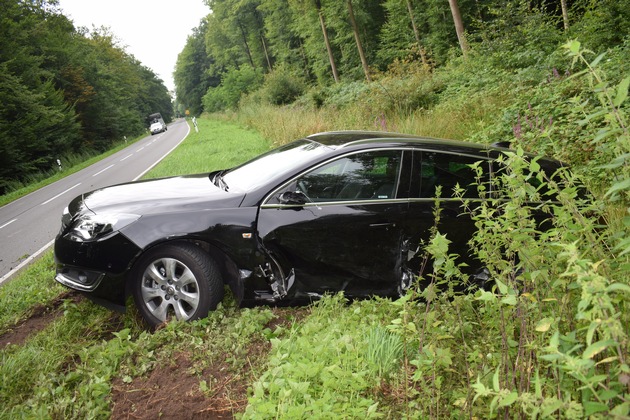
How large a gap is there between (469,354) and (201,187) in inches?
109

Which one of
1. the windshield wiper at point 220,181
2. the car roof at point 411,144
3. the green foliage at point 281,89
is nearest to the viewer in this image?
the car roof at point 411,144

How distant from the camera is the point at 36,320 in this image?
3996 millimetres

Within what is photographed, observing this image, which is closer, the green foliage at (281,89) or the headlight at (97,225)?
the headlight at (97,225)

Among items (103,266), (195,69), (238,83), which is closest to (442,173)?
(103,266)

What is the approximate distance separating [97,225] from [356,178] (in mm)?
2206

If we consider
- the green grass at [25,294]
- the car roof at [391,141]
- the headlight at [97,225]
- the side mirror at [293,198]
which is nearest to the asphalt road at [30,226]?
the green grass at [25,294]

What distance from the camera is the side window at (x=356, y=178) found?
3.57 metres

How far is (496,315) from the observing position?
8.36 feet

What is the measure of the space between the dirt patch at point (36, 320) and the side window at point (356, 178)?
2.63 metres

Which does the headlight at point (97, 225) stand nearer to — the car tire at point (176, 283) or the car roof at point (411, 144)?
the car tire at point (176, 283)

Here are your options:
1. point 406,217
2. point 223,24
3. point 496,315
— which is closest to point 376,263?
point 406,217

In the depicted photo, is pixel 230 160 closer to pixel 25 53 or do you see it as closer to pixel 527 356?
pixel 527 356

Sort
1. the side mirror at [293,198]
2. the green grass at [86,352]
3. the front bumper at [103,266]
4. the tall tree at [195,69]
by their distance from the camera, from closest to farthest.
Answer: the green grass at [86,352] < the front bumper at [103,266] < the side mirror at [293,198] < the tall tree at [195,69]

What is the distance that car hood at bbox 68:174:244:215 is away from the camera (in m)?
3.49
